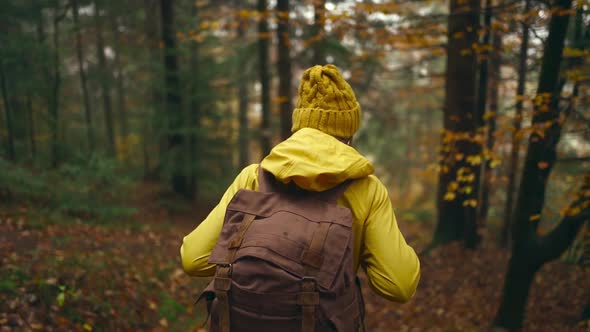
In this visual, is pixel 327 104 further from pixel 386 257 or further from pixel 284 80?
pixel 284 80

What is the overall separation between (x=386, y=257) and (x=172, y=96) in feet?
36.8

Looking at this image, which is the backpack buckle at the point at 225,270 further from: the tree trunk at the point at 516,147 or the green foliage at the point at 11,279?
the tree trunk at the point at 516,147

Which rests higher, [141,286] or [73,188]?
[73,188]

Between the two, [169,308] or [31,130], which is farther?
[31,130]

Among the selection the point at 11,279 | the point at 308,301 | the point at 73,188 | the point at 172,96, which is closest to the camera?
the point at 308,301

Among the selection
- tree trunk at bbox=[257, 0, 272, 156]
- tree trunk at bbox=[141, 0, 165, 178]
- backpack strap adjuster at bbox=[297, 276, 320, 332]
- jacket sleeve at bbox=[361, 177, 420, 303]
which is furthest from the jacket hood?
tree trunk at bbox=[141, 0, 165, 178]

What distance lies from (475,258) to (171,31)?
10.3 meters

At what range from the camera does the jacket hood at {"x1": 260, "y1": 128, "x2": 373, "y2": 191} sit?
76.5 inches

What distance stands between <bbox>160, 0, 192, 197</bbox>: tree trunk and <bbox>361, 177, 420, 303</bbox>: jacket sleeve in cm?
1024

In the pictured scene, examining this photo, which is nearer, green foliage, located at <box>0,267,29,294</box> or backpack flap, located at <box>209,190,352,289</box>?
backpack flap, located at <box>209,190,352,289</box>

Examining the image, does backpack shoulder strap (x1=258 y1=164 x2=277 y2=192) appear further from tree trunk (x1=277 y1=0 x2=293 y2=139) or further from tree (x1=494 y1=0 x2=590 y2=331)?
tree trunk (x1=277 y1=0 x2=293 y2=139)

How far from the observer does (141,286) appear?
21.1ft

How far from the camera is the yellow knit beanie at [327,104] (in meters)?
2.32

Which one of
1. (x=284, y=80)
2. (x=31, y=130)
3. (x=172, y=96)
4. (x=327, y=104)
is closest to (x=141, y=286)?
(x=327, y=104)
